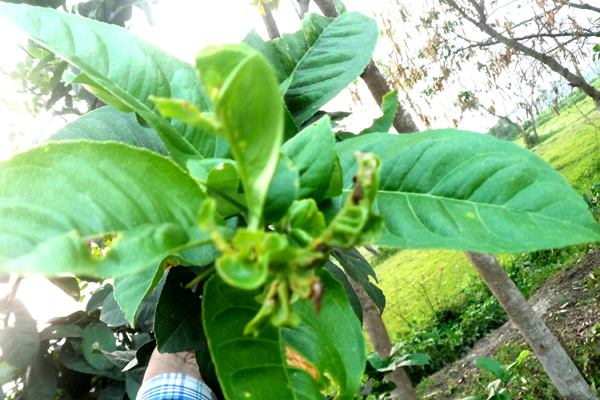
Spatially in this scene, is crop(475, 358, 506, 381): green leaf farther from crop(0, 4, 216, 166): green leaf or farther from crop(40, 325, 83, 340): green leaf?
crop(0, 4, 216, 166): green leaf

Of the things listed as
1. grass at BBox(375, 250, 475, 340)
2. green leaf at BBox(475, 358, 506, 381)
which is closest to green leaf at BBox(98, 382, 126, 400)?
green leaf at BBox(475, 358, 506, 381)

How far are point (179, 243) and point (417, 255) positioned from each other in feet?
36.4

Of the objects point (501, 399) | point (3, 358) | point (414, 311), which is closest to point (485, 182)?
point (501, 399)

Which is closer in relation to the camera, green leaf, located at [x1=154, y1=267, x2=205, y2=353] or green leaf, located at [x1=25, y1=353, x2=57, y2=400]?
green leaf, located at [x1=154, y1=267, x2=205, y2=353]

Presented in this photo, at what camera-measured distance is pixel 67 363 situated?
152 centimetres

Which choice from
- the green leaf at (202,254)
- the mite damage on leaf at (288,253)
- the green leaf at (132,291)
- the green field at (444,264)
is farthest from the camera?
the green field at (444,264)

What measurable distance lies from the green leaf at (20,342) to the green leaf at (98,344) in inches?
6.2

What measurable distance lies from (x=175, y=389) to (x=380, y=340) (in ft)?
4.02

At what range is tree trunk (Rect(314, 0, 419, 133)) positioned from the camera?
146cm

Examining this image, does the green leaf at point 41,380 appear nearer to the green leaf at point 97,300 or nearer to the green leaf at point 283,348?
the green leaf at point 97,300

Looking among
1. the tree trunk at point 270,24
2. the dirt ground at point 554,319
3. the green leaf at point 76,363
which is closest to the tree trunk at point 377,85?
the tree trunk at point 270,24

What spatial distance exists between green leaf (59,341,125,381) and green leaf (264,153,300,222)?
1401 mm

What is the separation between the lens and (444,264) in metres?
8.91

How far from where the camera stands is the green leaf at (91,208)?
24 cm
